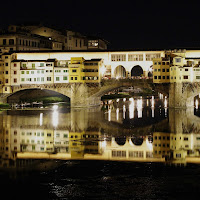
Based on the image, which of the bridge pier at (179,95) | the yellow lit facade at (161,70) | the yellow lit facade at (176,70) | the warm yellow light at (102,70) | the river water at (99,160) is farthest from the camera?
the warm yellow light at (102,70)

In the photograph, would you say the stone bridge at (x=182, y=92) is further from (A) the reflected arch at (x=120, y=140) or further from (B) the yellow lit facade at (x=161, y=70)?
(A) the reflected arch at (x=120, y=140)

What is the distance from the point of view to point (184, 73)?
60688 millimetres

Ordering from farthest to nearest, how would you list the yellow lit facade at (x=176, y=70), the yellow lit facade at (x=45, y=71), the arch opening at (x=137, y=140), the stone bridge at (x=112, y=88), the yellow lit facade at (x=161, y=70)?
the yellow lit facade at (x=45, y=71) < the yellow lit facade at (x=161, y=70) < the yellow lit facade at (x=176, y=70) < the stone bridge at (x=112, y=88) < the arch opening at (x=137, y=140)

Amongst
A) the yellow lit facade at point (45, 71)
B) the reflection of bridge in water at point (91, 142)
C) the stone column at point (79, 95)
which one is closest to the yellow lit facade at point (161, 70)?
the yellow lit facade at point (45, 71)

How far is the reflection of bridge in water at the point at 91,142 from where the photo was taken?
26.1 m

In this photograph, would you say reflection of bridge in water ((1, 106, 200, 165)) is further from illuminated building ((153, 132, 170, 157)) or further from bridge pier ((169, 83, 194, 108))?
bridge pier ((169, 83, 194, 108))

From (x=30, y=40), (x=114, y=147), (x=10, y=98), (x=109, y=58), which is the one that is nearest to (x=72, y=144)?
(x=114, y=147)

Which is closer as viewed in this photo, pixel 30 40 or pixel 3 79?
pixel 3 79

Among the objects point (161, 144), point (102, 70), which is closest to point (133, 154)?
point (161, 144)

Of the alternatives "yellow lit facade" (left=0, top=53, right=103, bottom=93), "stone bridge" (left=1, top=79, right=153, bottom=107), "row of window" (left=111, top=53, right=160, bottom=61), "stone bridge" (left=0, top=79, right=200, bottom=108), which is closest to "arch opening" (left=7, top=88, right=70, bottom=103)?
"stone bridge" (left=0, top=79, right=200, bottom=108)

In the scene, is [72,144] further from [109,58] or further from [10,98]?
[10,98]

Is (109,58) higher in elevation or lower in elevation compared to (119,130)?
higher

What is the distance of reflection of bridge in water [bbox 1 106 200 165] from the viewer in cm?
2609

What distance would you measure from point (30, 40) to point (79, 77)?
1811 cm
